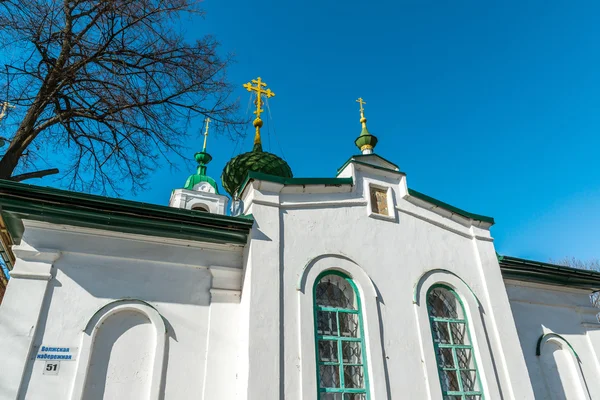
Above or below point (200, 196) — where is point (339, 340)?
below

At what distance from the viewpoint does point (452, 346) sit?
6.05m

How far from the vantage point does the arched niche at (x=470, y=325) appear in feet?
18.4

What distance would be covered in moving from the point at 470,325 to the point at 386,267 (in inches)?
63.2

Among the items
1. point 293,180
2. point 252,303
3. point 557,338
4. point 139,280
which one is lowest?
point 252,303

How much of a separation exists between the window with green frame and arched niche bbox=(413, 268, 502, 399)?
0.26 ft

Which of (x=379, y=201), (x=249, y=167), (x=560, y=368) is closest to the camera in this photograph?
(x=379, y=201)

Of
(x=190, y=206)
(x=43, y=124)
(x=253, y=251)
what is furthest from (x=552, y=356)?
(x=190, y=206)

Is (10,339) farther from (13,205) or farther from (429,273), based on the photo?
(429,273)

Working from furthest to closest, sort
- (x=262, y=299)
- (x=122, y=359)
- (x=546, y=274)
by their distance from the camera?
(x=546, y=274) < (x=262, y=299) < (x=122, y=359)

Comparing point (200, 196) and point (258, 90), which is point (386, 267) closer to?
point (258, 90)

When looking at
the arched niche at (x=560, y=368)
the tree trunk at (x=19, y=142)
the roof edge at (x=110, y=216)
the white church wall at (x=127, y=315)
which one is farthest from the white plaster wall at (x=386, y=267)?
the tree trunk at (x=19, y=142)

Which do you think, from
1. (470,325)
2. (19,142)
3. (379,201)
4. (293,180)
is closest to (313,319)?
(293,180)

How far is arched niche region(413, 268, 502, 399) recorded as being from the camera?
5609mm

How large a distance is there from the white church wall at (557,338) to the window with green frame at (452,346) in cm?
189
